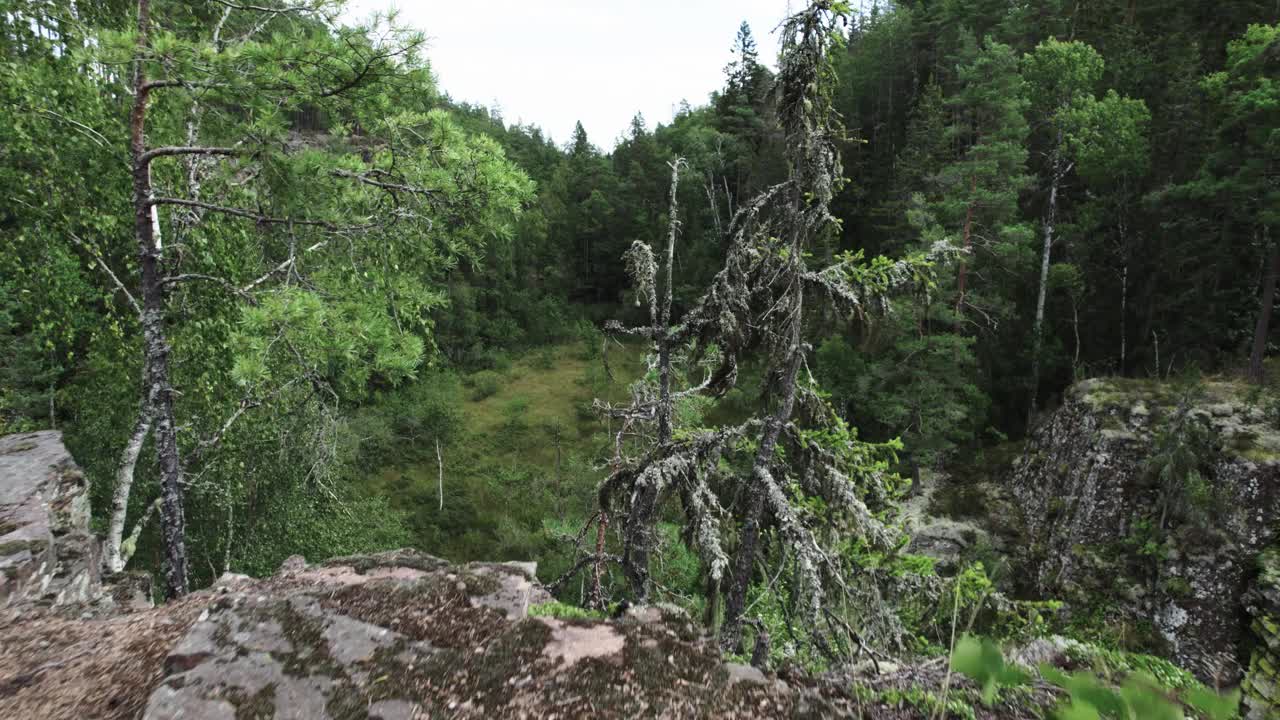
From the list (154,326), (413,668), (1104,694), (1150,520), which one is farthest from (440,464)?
(1104,694)

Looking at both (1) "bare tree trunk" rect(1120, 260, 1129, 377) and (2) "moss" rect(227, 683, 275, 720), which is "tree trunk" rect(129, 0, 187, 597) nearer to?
(2) "moss" rect(227, 683, 275, 720)

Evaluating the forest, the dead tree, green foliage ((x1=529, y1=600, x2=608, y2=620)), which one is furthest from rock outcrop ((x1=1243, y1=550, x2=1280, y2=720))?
green foliage ((x1=529, y1=600, x2=608, y2=620))

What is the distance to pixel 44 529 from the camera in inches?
224

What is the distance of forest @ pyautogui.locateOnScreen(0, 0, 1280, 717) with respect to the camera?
194 inches

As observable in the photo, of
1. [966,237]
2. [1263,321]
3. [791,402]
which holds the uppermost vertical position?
[966,237]

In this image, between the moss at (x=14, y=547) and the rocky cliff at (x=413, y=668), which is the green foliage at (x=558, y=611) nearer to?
the rocky cliff at (x=413, y=668)

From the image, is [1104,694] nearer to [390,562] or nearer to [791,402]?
[791,402]

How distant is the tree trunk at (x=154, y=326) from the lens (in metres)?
4.88

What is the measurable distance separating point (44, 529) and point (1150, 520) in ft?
64.1

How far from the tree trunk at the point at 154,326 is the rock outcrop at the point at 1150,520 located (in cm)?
1658

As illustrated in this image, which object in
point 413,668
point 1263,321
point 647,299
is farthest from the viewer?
point 1263,321

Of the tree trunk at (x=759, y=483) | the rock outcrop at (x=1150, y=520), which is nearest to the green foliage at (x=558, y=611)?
the tree trunk at (x=759, y=483)

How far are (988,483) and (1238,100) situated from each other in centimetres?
1224

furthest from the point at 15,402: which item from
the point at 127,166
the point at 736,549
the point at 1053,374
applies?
the point at 1053,374
